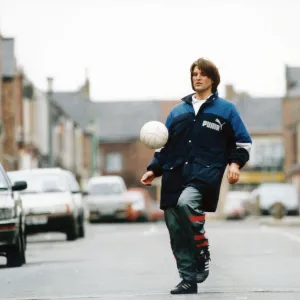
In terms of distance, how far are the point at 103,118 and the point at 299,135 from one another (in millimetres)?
32504

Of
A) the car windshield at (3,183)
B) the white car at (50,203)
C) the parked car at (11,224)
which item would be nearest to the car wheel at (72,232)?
the white car at (50,203)

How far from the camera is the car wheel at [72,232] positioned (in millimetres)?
25719

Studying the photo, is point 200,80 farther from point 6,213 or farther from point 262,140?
point 262,140

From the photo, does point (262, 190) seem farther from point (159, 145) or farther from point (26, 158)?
point (159, 145)

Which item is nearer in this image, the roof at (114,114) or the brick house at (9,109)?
the brick house at (9,109)

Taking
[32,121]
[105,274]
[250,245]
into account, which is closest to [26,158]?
[32,121]

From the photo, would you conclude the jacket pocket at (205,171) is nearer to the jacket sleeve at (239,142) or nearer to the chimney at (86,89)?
the jacket sleeve at (239,142)

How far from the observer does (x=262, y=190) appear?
6159 centimetres

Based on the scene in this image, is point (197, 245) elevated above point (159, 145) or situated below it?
below

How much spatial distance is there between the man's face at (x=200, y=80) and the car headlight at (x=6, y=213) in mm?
5862

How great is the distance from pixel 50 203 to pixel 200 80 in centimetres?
1601

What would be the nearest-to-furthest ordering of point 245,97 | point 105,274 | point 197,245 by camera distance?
point 197,245 → point 105,274 → point 245,97

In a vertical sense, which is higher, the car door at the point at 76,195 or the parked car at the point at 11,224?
the parked car at the point at 11,224

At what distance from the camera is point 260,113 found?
4119 inches
